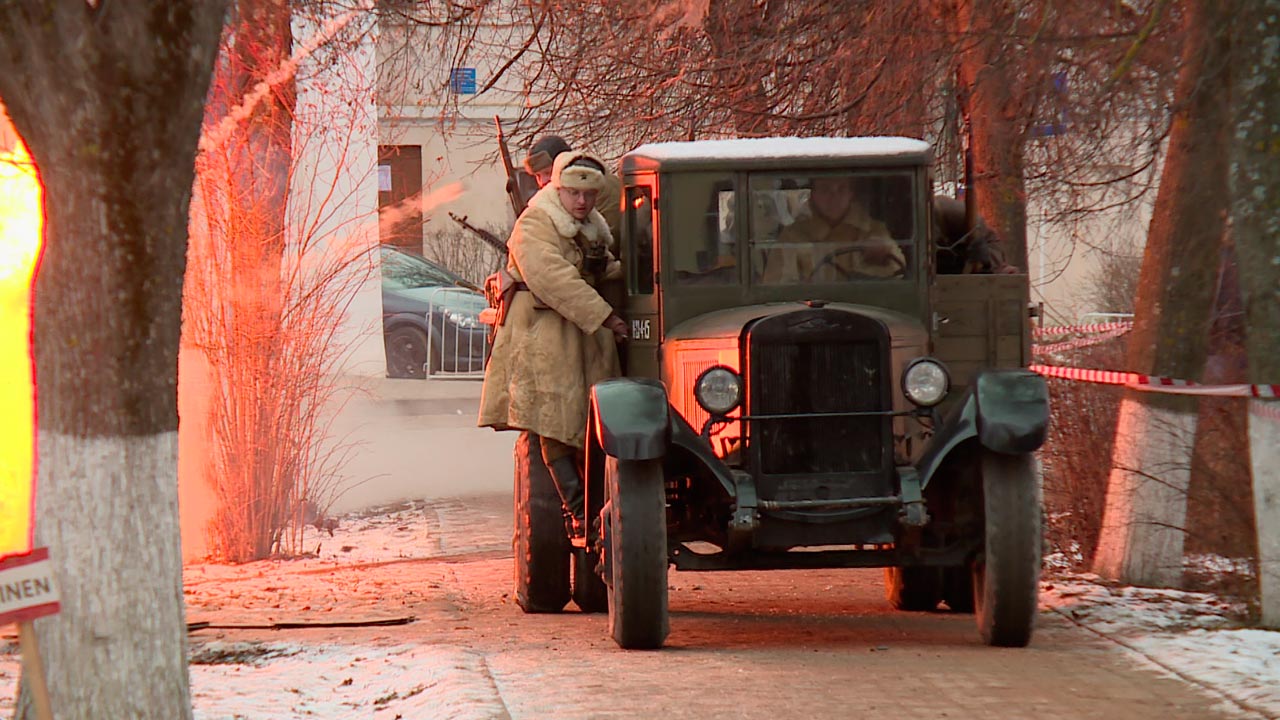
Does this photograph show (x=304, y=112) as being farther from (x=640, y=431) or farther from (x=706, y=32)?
(x=640, y=431)

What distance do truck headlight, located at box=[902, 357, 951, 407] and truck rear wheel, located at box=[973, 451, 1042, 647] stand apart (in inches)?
15.1

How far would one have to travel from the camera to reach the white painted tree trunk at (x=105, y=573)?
573 cm

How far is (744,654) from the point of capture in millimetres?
7871

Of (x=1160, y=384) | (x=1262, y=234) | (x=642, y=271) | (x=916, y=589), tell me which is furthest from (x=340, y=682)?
(x=1160, y=384)

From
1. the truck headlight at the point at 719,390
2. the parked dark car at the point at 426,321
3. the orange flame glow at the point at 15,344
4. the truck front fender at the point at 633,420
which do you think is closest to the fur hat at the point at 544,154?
the truck headlight at the point at 719,390

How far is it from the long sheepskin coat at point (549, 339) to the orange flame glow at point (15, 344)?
228 cm

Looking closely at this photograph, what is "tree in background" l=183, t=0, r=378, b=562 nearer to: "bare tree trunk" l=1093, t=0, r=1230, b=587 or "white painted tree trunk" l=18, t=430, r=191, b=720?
"bare tree trunk" l=1093, t=0, r=1230, b=587

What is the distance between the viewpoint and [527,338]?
30.2ft

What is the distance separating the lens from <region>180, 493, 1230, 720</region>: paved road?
6629mm

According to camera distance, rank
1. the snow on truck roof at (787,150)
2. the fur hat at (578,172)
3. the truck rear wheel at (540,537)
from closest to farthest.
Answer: the snow on truck roof at (787,150) < the fur hat at (578,172) < the truck rear wheel at (540,537)

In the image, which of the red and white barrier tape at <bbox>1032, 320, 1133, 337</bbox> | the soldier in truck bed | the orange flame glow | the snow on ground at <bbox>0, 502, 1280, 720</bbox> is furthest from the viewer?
the red and white barrier tape at <bbox>1032, 320, 1133, 337</bbox>

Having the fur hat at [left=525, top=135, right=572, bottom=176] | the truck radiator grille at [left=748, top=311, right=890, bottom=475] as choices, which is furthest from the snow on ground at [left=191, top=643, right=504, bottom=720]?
the fur hat at [left=525, top=135, right=572, bottom=176]

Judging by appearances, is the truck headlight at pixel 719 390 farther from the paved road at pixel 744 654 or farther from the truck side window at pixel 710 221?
the paved road at pixel 744 654

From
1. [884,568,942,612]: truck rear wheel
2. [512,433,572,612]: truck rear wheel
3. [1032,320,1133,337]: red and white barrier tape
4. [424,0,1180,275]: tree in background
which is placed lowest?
[884,568,942,612]: truck rear wheel
